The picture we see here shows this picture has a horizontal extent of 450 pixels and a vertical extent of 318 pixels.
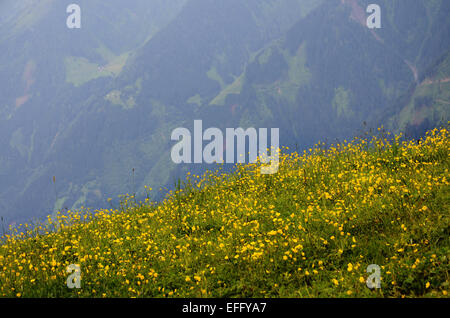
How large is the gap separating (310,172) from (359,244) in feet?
12.6

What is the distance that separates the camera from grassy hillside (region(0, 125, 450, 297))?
588 centimetres

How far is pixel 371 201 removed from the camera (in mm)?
7324

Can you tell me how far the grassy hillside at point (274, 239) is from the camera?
5.88 meters

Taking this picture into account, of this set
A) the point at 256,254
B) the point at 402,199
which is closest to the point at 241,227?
the point at 256,254

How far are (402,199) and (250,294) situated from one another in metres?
3.67

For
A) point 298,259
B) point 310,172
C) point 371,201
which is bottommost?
point 298,259

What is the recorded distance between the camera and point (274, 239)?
7.08m
